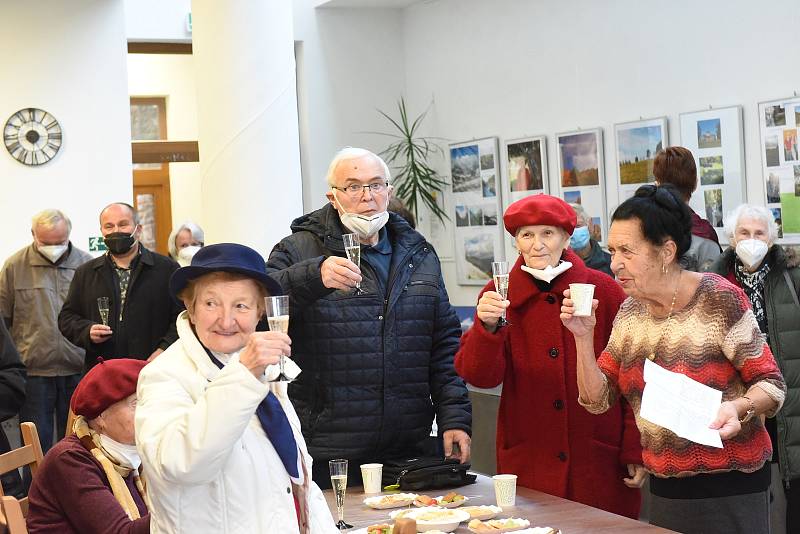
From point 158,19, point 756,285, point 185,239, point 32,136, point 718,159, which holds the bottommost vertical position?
point 756,285

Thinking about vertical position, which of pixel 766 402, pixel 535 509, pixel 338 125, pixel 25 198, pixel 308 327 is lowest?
pixel 535 509

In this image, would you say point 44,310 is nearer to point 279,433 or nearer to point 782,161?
Answer: point 782,161

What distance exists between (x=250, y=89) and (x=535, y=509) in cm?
371

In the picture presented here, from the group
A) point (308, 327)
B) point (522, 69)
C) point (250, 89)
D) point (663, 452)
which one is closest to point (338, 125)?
point (522, 69)

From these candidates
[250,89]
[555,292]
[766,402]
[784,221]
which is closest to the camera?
[766,402]

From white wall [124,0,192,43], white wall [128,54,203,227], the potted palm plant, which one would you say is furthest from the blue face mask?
white wall [128,54,203,227]

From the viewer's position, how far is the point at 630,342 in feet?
11.3

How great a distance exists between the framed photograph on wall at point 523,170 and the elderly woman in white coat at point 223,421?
707 cm

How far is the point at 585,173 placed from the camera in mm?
9016

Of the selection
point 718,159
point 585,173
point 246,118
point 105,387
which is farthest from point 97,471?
point 585,173

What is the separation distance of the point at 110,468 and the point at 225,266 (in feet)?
3.55

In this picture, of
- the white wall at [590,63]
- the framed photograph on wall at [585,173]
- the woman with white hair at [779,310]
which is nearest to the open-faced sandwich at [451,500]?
the woman with white hair at [779,310]

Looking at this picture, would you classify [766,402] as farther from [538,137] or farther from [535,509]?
[538,137]

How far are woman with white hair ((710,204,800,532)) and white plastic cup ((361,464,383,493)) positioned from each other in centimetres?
223
